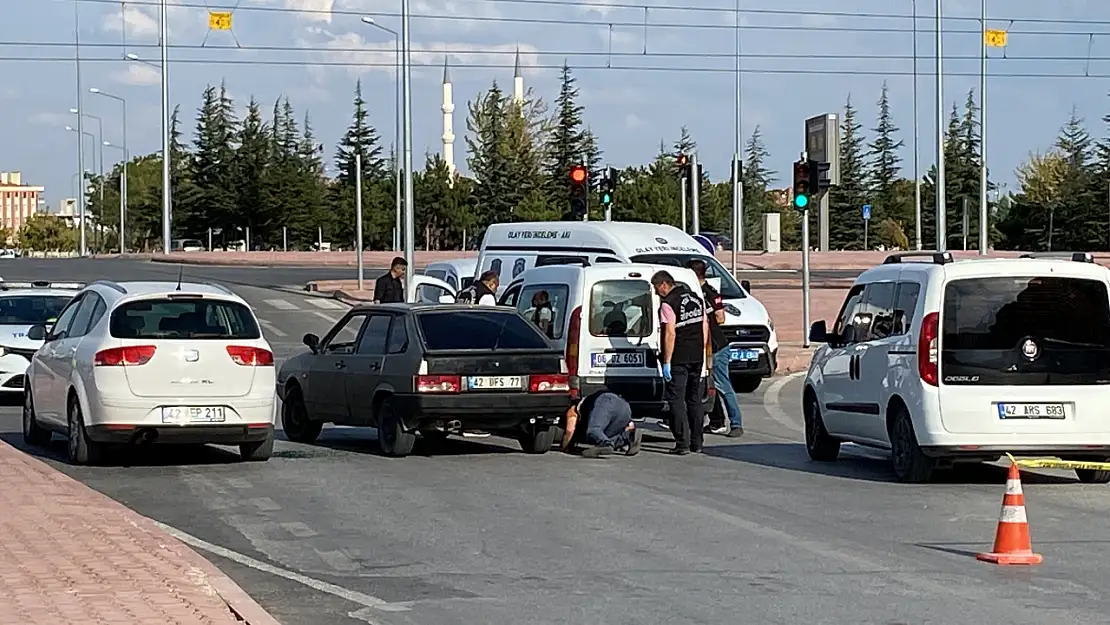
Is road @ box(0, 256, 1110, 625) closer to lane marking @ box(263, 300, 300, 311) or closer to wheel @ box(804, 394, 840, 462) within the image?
wheel @ box(804, 394, 840, 462)

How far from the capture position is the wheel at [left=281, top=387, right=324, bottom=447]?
56.6ft

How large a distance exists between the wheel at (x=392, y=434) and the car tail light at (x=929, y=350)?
15.5 feet

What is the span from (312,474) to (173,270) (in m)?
50.6

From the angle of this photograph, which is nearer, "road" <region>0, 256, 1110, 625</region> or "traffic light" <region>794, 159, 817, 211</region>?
"road" <region>0, 256, 1110, 625</region>

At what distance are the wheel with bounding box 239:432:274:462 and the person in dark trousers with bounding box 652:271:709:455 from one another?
12.3 feet

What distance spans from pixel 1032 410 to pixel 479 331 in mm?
5083

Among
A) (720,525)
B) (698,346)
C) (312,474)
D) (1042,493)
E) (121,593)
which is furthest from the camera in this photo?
(698,346)

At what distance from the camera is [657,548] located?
33.8 feet

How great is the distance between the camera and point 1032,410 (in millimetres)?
13289

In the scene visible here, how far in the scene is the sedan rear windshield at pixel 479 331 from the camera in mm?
15442

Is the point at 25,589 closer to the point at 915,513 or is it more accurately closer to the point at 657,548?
the point at 657,548

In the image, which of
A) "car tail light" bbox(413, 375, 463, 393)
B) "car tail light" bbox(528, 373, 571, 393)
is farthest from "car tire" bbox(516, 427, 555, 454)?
"car tail light" bbox(413, 375, 463, 393)

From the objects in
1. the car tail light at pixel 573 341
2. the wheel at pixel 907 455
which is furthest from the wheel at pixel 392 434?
the wheel at pixel 907 455

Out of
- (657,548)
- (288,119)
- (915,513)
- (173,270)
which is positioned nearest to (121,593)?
(657,548)
